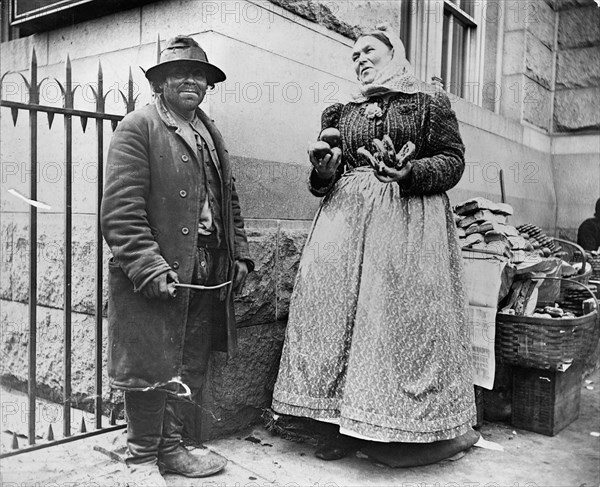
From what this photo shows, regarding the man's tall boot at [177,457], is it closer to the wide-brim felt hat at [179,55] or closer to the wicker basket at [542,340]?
the wide-brim felt hat at [179,55]

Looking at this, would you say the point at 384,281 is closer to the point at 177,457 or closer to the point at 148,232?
the point at 148,232

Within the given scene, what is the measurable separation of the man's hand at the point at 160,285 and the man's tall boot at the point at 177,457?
62 centimetres

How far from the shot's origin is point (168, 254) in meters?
2.92

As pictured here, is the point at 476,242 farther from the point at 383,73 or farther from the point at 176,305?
the point at 176,305


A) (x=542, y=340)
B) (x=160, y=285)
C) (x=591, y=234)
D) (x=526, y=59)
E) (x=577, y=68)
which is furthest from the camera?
(x=577, y=68)

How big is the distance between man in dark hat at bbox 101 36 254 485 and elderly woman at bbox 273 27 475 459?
0.49 metres

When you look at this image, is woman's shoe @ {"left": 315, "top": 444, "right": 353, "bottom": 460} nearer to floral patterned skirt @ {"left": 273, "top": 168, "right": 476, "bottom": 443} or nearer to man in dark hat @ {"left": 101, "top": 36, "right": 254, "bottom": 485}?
floral patterned skirt @ {"left": 273, "top": 168, "right": 476, "bottom": 443}

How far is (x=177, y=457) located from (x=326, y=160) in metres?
1.64

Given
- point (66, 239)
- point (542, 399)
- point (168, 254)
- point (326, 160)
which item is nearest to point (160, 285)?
point (168, 254)

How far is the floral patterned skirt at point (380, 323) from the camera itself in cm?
322

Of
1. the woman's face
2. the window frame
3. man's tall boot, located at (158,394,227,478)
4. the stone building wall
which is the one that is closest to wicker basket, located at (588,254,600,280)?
the window frame

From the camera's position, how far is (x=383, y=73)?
3479 mm

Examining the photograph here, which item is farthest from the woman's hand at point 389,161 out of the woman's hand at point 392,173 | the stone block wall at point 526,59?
the stone block wall at point 526,59

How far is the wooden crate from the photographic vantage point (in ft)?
13.3
